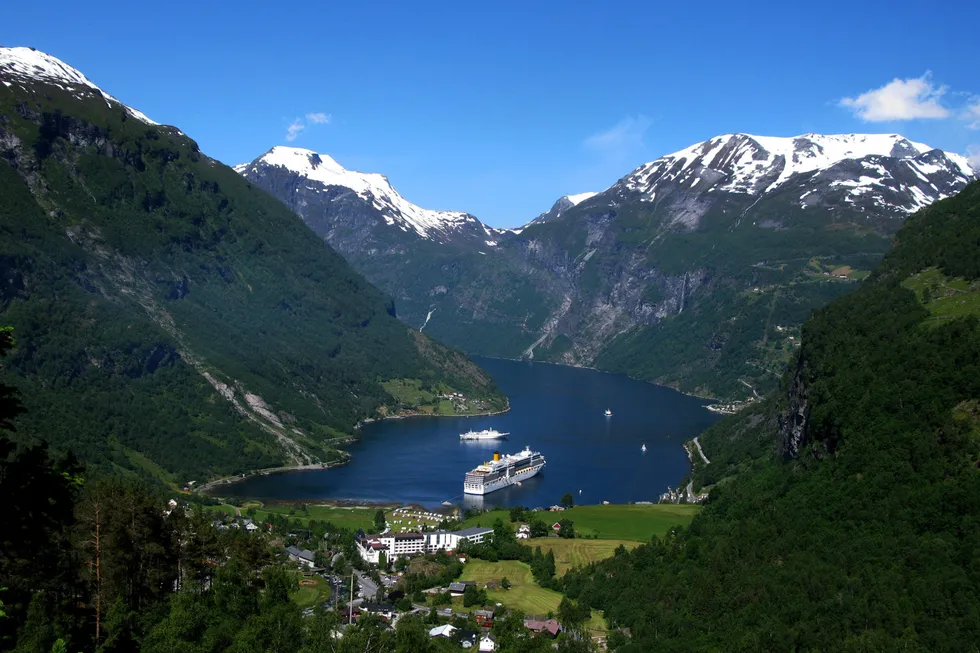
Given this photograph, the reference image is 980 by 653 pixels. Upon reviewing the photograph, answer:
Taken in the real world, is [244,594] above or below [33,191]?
below

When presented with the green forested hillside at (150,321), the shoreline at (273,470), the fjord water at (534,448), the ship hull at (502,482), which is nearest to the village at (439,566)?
the fjord water at (534,448)

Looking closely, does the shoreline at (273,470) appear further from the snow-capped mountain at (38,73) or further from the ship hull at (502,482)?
the snow-capped mountain at (38,73)

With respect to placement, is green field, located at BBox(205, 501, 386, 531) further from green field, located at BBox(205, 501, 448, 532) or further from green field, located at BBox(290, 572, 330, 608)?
green field, located at BBox(290, 572, 330, 608)

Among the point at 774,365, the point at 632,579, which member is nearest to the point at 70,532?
the point at 632,579

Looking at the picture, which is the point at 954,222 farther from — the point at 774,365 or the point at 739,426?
the point at 774,365

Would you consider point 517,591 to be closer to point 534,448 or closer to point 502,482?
point 502,482

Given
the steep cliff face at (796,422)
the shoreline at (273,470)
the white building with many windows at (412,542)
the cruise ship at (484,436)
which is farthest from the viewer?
the cruise ship at (484,436)
